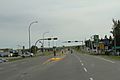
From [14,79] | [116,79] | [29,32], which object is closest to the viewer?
[116,79]

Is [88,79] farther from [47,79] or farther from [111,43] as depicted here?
[111,43]

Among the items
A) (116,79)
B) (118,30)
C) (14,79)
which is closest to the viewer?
(116,79)

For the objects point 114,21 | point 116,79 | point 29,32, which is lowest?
point 116,79

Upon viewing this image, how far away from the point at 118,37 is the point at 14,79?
119m

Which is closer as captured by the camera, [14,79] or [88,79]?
[88,79]

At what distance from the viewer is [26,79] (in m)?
19.1

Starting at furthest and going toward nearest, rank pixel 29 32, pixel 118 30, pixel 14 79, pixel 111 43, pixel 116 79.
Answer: pixel 111 43
pixel 118 30
pixel 29 32
pixel 14 79
pixel 116 79

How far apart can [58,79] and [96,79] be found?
7.13 feet

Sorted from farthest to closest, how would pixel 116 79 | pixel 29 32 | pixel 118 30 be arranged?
pixel 118 30 → pixel 29 32 → pixel 116 79

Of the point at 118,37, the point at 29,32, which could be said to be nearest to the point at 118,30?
the point at 118,37

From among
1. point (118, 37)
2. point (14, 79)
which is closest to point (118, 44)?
point (118, 37)

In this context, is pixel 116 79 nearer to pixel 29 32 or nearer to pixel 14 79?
pixel 14 79

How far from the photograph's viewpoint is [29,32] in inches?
3113

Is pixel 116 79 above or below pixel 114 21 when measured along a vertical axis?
below
